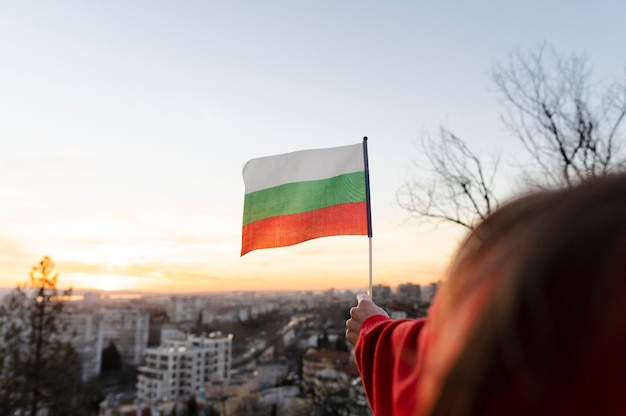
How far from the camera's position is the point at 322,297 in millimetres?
40281

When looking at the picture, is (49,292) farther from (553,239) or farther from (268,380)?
(268,380)

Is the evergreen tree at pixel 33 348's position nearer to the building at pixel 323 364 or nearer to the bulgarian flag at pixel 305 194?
the bulgarian flag at pixel 305 194

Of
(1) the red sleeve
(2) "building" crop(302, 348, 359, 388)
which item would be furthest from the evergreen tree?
(2) "building" crop(302, 348, 359, 388)

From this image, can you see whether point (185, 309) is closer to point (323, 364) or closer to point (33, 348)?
point (323, 364)

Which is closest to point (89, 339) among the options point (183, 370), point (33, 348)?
point (183, 370)

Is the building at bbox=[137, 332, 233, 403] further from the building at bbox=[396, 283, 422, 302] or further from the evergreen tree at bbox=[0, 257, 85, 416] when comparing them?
the building at bbox=[396, 283, 422, 302]

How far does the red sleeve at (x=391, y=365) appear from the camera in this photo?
0.73 metres

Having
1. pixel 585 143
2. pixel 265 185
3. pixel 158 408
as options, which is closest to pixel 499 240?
pixel 265 185

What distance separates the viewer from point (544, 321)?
55 cm

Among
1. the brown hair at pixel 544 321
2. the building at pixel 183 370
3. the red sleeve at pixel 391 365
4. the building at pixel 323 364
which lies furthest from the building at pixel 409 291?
the building at pixel 183 370

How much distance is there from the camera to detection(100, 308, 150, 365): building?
4409cm

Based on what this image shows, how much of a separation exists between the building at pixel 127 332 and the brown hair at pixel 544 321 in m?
47.5

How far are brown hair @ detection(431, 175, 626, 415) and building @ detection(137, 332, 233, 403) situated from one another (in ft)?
113

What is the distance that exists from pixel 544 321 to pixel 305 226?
198cm
